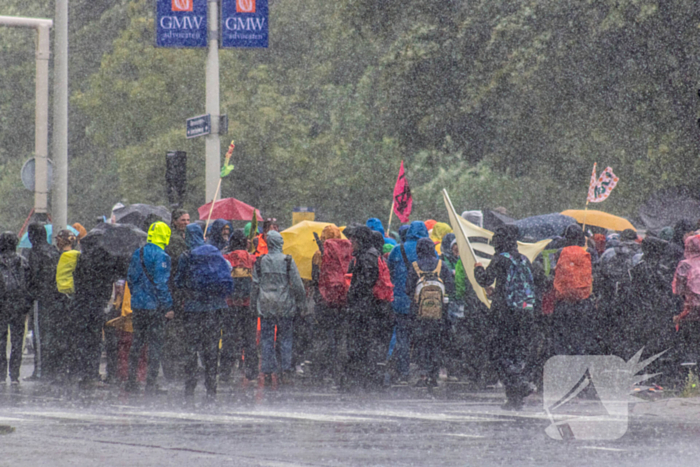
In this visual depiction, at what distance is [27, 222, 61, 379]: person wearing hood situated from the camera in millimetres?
13172

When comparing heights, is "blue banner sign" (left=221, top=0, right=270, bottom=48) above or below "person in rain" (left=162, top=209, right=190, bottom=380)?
above

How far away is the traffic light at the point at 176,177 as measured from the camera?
58.3ft

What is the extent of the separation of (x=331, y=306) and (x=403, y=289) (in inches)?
31.1

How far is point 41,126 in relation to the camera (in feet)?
58.7

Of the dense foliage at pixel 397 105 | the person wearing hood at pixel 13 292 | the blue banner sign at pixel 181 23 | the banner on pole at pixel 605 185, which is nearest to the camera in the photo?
Result: the person wearing hood at pixel 13 292

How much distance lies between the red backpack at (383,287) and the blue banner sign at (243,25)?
722 cm

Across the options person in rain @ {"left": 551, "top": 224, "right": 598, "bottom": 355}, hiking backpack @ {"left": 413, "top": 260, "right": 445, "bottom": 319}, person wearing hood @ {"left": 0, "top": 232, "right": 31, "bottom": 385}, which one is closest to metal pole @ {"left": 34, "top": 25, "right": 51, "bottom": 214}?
person wearing hood @ {"left": 0, "top": 232, "right": 31, "bottom": 385}

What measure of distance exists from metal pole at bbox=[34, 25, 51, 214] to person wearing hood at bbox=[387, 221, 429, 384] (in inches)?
246

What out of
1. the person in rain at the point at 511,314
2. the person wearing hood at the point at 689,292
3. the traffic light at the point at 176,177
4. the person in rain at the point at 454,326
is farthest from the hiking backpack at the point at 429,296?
the traffic light at the point at 176,177

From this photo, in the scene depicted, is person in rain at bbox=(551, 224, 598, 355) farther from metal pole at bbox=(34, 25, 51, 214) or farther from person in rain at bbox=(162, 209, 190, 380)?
metal pole at bbox=(34, 25, 51, 214)

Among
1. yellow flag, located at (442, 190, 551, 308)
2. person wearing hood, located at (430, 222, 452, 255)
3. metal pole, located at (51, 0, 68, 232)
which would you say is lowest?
yellow flag, located at (442, 190, 551, 308)

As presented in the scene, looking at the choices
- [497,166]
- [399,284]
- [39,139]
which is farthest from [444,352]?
[497,166]

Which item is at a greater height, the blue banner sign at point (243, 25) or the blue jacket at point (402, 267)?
the blue banner sign at point (243, 25)

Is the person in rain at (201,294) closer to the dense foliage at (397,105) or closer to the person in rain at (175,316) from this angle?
the person in rain at (175,316)
